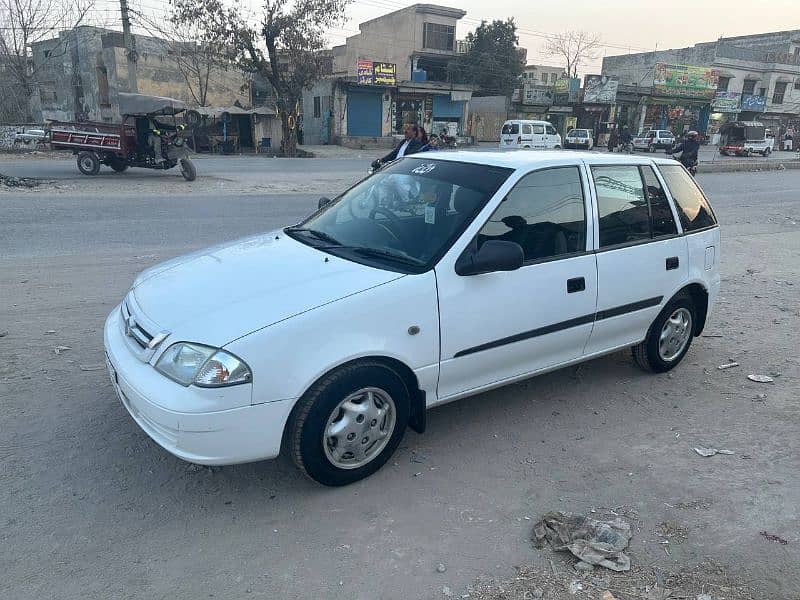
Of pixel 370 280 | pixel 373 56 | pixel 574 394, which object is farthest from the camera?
pixel 373 56

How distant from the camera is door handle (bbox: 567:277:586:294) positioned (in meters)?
3.80

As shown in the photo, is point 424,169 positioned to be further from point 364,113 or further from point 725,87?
point 725,87

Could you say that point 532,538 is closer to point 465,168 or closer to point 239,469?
point 239,469

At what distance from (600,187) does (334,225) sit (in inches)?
71.4

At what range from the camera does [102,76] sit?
1489 inches

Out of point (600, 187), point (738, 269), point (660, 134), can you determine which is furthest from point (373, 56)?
point (600, 187)

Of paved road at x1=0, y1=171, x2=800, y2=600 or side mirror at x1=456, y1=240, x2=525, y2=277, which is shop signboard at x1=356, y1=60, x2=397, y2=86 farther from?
side mirror at x1=456, y1=240, x2=525, y2=277

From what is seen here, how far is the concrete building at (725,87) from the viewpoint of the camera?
51.5 meters

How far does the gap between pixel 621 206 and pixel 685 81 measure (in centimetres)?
5438

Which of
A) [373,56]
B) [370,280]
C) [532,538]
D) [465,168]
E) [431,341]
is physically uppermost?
[373,56]

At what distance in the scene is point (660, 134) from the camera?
4169 cm

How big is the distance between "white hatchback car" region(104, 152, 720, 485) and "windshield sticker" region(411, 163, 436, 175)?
0.22 feet

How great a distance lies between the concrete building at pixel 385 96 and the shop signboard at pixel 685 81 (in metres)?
17.8

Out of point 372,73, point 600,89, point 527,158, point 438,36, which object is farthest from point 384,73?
point 527,158
